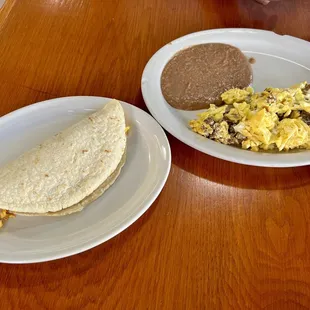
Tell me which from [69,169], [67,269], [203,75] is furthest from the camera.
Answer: [203,75]

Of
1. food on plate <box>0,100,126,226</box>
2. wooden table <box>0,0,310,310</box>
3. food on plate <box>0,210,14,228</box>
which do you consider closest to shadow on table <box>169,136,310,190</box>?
wooden table <box>0,0,310,310</box>

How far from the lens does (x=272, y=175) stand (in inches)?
42.7

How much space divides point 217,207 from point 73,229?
343 mm

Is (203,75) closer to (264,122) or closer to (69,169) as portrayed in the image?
(264,122)

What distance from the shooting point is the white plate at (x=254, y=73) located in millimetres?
1065

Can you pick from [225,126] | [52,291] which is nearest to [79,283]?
[52,291]

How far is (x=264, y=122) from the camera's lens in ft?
3.59

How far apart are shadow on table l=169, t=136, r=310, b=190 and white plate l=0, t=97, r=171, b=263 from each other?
0.09 meters

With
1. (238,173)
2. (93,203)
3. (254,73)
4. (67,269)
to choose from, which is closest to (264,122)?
(238,173)

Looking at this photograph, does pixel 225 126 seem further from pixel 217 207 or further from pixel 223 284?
pixel 223 284

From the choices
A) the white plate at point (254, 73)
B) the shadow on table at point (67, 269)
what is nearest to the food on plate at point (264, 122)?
the white plate at point (254, 73)

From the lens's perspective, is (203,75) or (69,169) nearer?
(69,169)

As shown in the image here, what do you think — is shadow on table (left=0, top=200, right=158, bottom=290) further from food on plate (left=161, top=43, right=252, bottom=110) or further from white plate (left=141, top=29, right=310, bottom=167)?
food on plate (left=161, top=43, right=252, bottom=110)

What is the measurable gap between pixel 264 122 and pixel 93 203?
48 cm
